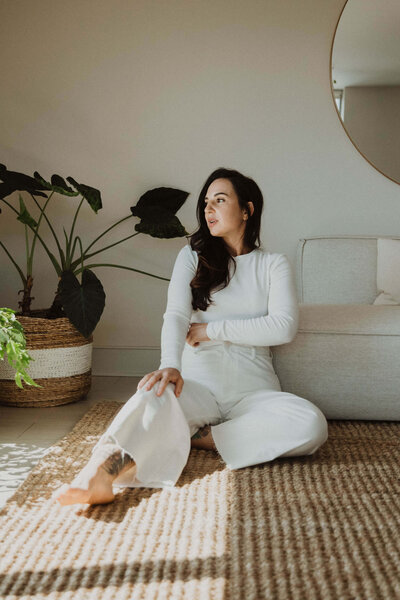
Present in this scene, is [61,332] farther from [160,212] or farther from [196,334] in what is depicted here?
[196,334]

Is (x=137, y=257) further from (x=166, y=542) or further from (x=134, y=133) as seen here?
(x=166, y=542)

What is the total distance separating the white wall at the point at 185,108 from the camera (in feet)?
10.3

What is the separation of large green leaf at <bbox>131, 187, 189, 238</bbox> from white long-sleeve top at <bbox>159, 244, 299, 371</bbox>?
72 centimetres

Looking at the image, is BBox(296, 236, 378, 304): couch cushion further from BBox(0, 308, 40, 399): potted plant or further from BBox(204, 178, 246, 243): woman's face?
BBox(0, 308, 40, 399): potted plant

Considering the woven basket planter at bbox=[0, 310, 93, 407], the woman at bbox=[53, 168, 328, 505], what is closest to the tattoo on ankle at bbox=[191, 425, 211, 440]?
the woman at bbox=[53, 168, 328, 505]

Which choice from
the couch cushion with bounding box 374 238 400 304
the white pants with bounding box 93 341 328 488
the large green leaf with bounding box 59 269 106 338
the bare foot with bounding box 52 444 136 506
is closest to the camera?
the bare foot with bounding box 52 444 136 506

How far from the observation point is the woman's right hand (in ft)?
5.54

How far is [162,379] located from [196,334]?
12.1 inches

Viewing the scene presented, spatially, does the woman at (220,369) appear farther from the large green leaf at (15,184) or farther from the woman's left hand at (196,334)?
the large green leaf at (15,184)

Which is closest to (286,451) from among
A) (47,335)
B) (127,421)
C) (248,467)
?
(248,467)

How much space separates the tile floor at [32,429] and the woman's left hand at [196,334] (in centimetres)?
57

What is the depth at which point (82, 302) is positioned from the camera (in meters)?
2.55

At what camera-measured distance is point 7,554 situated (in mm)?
1236

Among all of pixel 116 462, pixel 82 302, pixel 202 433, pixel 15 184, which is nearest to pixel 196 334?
pixel 202 433
